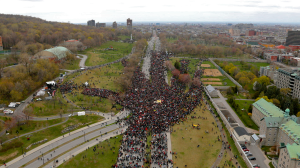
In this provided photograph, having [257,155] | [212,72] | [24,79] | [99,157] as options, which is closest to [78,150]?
[99,157]

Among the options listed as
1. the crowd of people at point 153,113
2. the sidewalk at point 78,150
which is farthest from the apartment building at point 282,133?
the sidewalk at point 78,150

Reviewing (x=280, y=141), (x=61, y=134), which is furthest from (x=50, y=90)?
(x=280, y=141)

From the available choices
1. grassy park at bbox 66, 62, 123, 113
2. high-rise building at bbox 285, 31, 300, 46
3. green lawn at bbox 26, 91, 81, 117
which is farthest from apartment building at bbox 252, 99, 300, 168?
high-rise building at bbox 285, 31, 300, 46

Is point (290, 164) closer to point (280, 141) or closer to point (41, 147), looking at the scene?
point (280, 141)

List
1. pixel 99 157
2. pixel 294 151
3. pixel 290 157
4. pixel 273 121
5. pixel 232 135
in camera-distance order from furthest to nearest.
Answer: pixel 232 135 < pixel 273 121 < pixel 99 157 < pixel 294 151 < pixel 290 157

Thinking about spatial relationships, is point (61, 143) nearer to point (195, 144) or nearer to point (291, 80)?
point (195, 144)

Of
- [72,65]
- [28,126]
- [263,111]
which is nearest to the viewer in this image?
[28,126]
